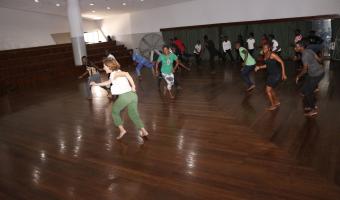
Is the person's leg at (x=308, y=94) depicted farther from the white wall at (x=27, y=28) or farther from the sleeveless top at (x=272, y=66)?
the white wall at (x=27, y=28)

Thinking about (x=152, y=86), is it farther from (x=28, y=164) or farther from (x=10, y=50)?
(x=10, y=50)

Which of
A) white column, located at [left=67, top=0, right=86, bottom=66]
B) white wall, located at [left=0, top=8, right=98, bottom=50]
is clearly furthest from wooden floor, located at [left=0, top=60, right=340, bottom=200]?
white wall, located at [left=0, top=8, right=98, bottom=50]

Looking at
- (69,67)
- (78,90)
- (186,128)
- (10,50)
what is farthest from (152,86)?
(10,50)

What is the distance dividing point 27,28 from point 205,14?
9110 millimetres

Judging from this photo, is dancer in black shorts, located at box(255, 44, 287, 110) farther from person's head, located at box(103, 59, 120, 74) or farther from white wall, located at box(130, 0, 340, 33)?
white wall, located at box(130, 0, 340, 33)

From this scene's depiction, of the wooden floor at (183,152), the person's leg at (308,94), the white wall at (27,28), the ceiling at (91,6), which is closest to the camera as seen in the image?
the wooden floor at (183,152)

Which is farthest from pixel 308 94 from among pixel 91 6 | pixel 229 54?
pixel 91 6

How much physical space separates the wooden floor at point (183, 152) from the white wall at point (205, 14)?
6208mm

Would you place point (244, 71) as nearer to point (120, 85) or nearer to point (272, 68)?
point (272, 68)

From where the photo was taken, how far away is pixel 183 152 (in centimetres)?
425

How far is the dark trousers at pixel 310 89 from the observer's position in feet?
16.9

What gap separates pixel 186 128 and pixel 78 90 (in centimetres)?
572

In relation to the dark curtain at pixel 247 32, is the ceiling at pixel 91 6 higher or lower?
higher

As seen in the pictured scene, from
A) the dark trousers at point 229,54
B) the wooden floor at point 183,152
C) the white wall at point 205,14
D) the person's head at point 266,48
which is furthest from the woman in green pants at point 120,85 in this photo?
the white wall at point 205,14
